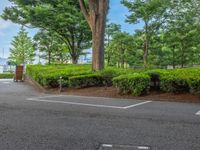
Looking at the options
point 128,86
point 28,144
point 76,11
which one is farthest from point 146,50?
point 28,144

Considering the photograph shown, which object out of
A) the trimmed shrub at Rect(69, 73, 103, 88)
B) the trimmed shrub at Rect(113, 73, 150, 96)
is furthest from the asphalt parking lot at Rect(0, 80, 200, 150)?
the trimmed shrub at Rect(69, 73, 103, 88)

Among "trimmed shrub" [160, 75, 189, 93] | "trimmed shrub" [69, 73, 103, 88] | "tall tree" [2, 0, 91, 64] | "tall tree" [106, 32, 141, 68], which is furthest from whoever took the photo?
"tall tree" [106, 32, 141, 68]

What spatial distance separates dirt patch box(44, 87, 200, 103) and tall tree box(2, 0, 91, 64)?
10.6m

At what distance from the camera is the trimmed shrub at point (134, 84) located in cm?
1108

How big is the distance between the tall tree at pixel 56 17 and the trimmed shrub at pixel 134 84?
498 inches

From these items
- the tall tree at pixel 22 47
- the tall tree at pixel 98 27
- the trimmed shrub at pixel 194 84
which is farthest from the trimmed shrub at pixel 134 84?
the tall tree at pixel 22 47

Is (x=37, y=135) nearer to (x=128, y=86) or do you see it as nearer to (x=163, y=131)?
(x=163, y=131)

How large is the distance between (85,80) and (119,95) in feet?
8.13

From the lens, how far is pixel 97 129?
17.8ft

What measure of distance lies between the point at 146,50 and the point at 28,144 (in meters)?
21.4

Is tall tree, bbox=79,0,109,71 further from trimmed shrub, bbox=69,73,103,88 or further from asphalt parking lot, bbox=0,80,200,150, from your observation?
asphalt parking lot, bbox=0,80,200,150

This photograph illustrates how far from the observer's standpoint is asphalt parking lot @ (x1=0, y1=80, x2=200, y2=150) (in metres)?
4.42

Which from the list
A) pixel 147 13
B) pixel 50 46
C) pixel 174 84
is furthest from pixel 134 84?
pixel 50 46

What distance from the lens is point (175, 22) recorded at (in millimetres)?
23359
